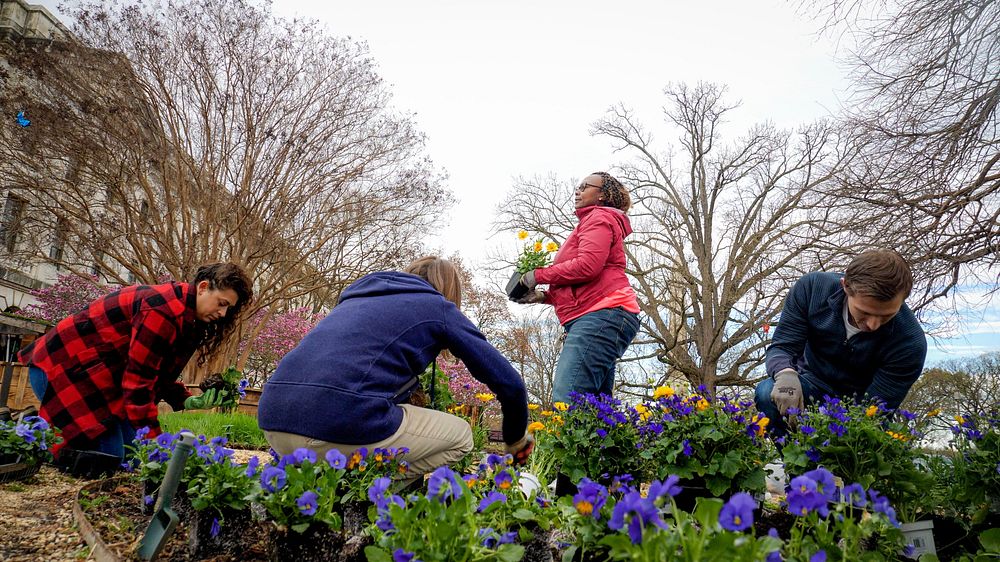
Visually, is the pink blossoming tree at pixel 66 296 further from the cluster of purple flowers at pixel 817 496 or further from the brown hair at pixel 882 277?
the cluster of purple flowers at pixel 817 496

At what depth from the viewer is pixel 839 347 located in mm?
2861

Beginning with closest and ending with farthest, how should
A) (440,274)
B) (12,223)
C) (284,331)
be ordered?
(440,274), (12,223), (284,331)

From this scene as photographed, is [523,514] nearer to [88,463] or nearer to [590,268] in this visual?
[590,268]

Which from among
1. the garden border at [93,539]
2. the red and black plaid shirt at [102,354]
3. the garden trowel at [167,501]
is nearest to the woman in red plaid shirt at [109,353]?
the red and black plaid shirt at [102,354]

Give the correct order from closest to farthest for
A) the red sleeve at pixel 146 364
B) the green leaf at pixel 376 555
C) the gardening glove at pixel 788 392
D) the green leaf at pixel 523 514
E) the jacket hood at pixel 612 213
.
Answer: the green leaf at pixel 376 555 < the green leaf at pixel 523 514 < the gardening glove at pixel 788 392 < the red sleeve at pixel 146 364 < the jacket hood at pixel 612 213

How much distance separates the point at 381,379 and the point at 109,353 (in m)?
1.94

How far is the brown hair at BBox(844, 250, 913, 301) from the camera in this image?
2.36 metres

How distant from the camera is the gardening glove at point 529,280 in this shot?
11.5 ft

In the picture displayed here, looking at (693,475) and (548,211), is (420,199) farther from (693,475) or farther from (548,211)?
(693,475)

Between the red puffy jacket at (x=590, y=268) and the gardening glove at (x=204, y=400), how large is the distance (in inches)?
71.9

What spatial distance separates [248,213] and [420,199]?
3257 millimetres

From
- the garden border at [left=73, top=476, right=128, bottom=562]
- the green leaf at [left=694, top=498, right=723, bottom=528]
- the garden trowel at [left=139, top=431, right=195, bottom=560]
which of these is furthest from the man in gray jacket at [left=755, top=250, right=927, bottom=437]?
the garden border at [left=73, top=476, right=128, bottom=562]

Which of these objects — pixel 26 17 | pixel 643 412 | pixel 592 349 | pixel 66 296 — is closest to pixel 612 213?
pixel 592 349

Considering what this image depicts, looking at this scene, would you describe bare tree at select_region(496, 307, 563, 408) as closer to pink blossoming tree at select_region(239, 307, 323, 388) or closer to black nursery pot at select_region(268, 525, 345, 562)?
pink blossoming tree at select_region(239, 307, 323, 388)
